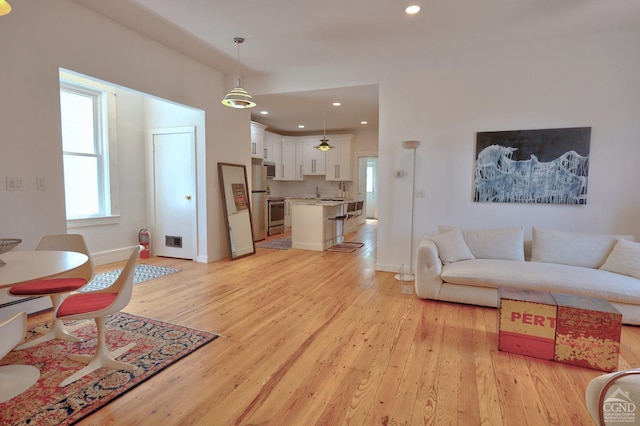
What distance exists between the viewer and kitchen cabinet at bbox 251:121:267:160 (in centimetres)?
739

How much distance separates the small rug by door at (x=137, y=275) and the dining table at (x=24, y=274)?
2.03 metres

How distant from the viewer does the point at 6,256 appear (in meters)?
2.14

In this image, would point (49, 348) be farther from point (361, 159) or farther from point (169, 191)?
point (361, 159)

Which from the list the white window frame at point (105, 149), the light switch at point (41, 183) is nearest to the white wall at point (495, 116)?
the white window frame at point (105, 149)

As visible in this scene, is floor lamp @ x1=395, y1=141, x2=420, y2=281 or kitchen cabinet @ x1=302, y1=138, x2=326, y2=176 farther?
kitchen cabinet @ x1=302, y1=138, x2=326, y2=176

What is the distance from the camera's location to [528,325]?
244 cm

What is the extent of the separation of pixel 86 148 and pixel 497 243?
230 inches

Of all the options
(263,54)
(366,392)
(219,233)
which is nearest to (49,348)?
(366,392)

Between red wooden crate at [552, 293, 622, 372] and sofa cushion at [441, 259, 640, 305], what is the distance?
0.65 meters

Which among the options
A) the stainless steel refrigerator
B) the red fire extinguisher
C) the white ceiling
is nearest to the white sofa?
the white ceiling

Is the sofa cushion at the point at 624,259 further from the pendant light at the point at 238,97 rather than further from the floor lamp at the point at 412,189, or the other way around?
A: the pendant light at the point at 238,97

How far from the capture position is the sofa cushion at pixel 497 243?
3.73m

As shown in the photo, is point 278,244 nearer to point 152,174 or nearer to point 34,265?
point 152,174

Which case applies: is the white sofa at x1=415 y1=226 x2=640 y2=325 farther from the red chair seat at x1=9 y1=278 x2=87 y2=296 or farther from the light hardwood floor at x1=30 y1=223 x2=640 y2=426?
the red chair seat at x1=9 y1=278 x2=87 y2=296
